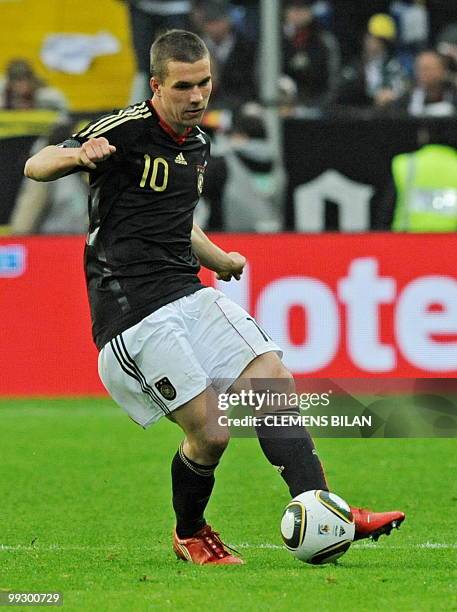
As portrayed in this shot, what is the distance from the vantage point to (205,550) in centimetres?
585

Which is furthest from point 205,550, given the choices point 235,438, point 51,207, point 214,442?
point 51,207

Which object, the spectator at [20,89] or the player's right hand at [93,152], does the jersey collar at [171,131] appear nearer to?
the player's right hand at [93,152]

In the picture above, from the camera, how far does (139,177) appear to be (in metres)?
5.69

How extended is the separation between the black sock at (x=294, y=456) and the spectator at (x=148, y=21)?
31.3 ft

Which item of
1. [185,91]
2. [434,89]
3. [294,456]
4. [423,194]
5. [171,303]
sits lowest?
[423,194]

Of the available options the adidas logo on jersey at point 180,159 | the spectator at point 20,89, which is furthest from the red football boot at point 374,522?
the spectator at point 20,89

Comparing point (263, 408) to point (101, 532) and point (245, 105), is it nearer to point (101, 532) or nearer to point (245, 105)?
point (101, 532)

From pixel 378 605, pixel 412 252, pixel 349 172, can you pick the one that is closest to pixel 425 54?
pixel 349 172

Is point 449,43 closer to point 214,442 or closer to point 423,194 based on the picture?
point 423,194

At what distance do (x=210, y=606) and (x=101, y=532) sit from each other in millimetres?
1985

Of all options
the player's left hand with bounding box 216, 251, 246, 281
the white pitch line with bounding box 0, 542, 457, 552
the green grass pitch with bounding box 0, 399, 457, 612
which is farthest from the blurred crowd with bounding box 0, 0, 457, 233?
the white pitch line with bounding box 0, 542, 457, 552

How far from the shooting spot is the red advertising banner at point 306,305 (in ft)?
35.7

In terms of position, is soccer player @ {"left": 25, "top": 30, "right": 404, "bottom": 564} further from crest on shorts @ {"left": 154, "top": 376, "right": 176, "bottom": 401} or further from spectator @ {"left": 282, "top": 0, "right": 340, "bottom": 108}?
spectator @ {"left": 282, "top": 0, "right": 340, "bottom": 108}

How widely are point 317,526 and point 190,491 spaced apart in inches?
27.5
